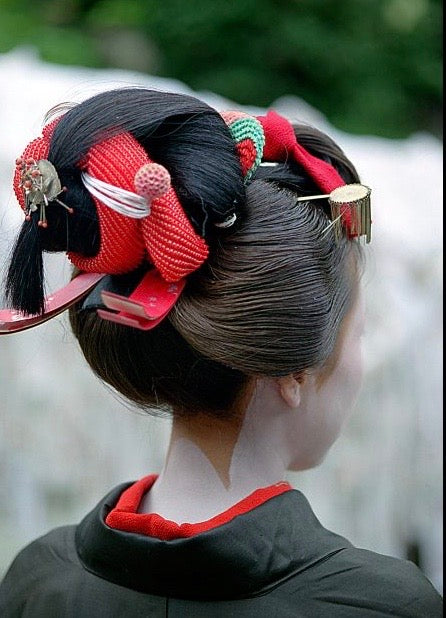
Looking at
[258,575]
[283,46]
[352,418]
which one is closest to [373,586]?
[258,575]

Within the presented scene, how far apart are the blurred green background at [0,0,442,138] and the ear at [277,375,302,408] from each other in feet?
7.33

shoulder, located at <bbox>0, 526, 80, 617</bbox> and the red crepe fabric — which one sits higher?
the red crepe fabric

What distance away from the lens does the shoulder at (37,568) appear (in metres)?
1.02

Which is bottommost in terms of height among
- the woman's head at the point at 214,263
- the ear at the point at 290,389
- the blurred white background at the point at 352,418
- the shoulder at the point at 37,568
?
the blurred white background at the point at 352,418

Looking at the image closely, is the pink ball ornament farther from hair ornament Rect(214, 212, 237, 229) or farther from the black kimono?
the black kimono

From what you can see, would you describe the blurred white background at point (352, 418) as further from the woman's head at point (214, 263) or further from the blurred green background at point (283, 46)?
the woman's head at point (214, 263)

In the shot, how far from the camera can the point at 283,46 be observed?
3.10m

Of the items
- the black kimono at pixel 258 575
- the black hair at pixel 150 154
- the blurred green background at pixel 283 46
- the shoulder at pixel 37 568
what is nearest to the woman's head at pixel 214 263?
the black hair at pixel 150 154

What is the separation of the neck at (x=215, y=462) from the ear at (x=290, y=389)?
1cm

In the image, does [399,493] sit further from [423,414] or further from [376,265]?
[376,265]

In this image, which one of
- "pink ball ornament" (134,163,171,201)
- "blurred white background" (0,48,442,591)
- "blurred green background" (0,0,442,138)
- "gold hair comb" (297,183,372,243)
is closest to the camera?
"pink ball ornament" (134,163,171,201)

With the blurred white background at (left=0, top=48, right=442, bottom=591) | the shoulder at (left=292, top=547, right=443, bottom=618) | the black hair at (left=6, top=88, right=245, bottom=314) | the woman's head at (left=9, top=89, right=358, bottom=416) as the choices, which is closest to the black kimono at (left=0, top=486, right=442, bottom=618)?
the shoulder at (left=292, top=547, right=443, bottom=618)

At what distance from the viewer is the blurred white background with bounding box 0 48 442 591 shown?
2006 mm

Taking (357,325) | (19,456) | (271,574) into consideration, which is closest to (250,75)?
(19,456)
